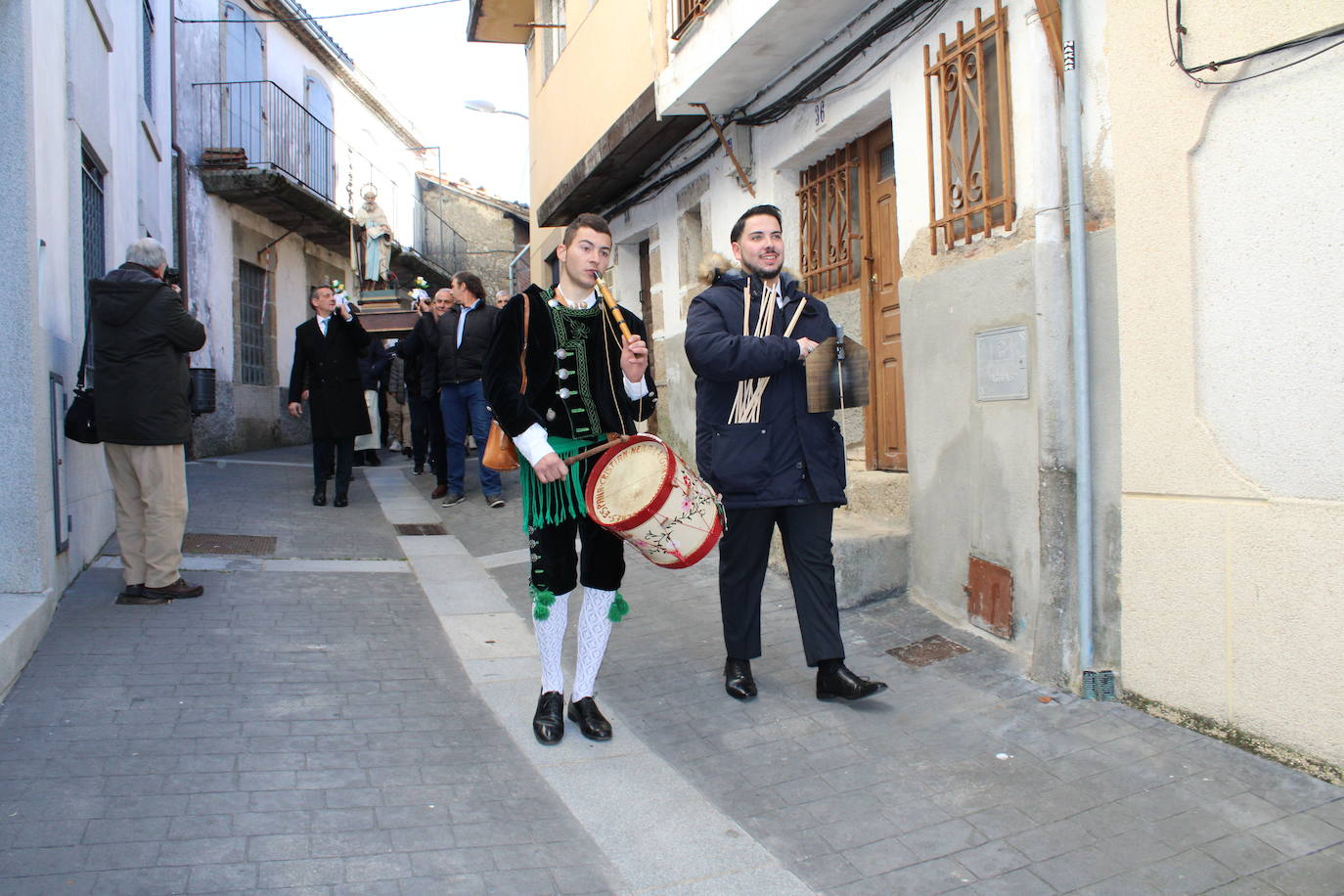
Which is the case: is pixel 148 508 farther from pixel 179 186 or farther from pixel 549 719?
pixel 179 186

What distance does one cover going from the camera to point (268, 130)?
A: 16.4 meters

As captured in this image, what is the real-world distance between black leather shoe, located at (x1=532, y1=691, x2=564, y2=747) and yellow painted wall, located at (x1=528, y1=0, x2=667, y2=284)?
5.41m

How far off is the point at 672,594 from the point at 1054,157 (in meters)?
2.98

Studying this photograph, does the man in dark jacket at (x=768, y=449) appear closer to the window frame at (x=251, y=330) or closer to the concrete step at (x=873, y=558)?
the concrete step at (x=873, y=558)

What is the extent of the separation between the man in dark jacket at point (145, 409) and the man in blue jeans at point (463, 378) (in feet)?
10.5

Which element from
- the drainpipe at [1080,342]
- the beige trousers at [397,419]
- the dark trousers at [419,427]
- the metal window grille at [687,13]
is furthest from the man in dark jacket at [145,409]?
the beige trousers at [397,419]

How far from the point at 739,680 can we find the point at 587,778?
931 millimetres

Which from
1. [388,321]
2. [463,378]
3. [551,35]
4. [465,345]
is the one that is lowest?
[463,378]

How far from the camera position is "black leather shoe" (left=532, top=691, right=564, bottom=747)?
3.54 metres

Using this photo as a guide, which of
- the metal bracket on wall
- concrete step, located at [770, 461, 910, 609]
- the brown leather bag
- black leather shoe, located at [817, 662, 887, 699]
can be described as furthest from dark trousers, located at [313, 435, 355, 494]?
black leather shoe, located at [817, 662, 887, 699]

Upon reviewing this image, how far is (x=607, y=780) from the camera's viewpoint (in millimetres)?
3254

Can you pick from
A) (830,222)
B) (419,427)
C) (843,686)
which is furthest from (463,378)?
(843,686)

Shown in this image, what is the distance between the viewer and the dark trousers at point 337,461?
837 centimetres

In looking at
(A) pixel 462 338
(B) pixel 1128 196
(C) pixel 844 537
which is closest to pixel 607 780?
(C) pixel 844 537
